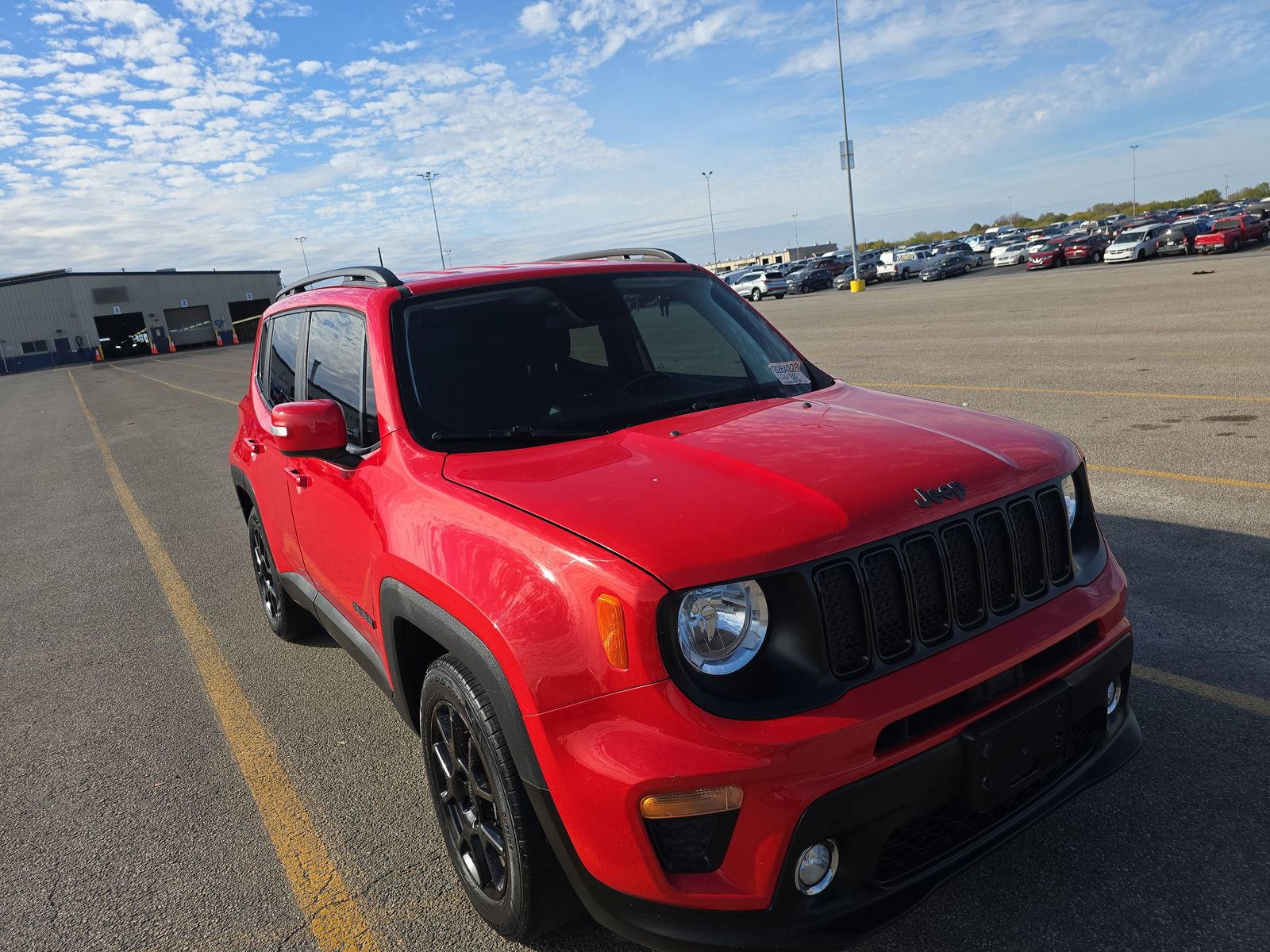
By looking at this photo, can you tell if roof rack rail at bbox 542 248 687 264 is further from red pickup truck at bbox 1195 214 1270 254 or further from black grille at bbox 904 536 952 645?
red pickup truck at bbox 1195 214 1270 254

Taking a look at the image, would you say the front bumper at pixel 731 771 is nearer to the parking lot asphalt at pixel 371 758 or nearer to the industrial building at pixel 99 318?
the parking lot asphalt at pixel 371 758

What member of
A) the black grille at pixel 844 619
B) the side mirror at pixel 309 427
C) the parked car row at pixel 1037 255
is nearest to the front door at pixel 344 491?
the side mirror at pixel 309 427

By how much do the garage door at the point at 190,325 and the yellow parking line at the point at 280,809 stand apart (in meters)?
81.6

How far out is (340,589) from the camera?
3.66m

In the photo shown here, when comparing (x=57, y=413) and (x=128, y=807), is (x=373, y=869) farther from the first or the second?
(x=57, y=413)

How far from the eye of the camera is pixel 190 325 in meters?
88.0

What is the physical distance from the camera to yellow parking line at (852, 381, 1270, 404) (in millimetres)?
9056

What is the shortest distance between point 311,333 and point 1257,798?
396cm

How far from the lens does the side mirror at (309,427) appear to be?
3.18m

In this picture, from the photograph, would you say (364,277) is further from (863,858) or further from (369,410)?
(863,858)

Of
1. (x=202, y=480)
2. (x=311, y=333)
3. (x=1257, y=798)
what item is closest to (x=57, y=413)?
(x=202, y=480)

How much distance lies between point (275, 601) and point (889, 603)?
4.15 metres

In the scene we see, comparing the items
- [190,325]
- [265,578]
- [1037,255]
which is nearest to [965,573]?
[265,578]

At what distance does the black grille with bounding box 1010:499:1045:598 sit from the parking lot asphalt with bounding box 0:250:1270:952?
0.85 metres
